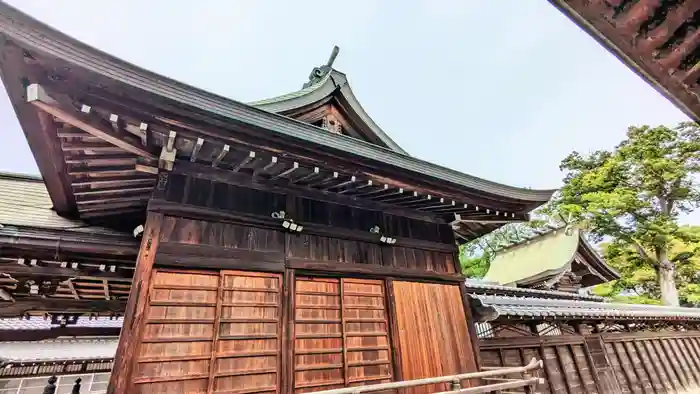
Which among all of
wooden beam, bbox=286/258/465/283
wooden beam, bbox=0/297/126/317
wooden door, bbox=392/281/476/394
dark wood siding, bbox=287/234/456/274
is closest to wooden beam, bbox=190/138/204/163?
dark wood siding, bbox=287/234/456/274

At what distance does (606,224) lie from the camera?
844 inches

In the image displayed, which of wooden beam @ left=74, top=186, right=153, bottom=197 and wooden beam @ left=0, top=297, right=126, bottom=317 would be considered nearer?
wooden beam @ left=74, top=186, right=153, bottom=197

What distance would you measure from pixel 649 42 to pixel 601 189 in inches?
1032

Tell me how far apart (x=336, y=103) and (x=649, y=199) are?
23.7m

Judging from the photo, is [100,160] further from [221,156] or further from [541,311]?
[541,311]

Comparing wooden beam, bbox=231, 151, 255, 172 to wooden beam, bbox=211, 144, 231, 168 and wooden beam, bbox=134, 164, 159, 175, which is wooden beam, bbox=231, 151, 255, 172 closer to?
wooden beam, bbox=211, 144, 231, 168

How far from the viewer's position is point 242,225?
4.89 meters

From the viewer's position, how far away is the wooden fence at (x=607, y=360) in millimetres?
7947

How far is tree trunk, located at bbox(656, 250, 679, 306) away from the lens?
19.1 meters

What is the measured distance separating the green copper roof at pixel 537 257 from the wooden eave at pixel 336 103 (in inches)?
412

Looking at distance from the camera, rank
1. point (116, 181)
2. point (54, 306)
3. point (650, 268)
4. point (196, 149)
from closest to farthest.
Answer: point (196, 149) → point (116, 181) → point (54, 306) → point (650, 268)

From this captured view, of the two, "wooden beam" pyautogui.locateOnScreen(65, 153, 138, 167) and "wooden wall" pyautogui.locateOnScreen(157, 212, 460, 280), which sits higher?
"wooden beam" pyautogui.locateOnScreen(65, 153, 138, 167)

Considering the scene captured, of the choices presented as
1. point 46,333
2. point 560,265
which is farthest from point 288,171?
point 560,265

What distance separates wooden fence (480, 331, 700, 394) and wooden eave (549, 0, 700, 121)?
6.83m
